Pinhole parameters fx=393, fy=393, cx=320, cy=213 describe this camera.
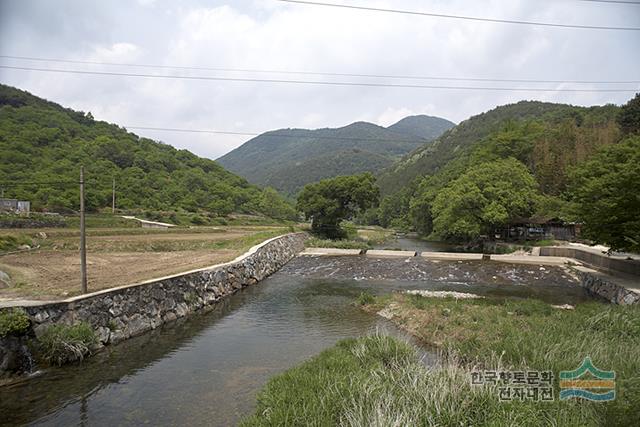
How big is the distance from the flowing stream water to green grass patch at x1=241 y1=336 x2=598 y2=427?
170cm

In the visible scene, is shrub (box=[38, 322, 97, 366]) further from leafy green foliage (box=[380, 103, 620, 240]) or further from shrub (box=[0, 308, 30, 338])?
leafy green foliage (box=[380, 103, 620, 240])

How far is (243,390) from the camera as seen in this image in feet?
30.8

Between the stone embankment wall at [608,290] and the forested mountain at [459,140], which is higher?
the forested mountain at [459,140]

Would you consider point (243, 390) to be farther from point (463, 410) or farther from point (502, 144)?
point (502, 144)

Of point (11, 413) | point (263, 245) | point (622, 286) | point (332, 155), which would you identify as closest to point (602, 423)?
point (11, 413)

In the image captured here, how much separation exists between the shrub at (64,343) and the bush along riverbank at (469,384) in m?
6.19

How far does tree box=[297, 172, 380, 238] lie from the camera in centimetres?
4619

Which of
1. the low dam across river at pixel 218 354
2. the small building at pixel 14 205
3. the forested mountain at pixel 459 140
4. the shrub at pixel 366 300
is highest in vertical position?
the forested mountain at pixel 459 140

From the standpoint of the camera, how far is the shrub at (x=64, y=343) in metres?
10.5

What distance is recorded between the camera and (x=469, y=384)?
6.20 metres

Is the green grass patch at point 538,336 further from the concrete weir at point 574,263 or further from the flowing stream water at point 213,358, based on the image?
the concrete weir at point 574,263

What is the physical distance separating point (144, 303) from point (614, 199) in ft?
73.9

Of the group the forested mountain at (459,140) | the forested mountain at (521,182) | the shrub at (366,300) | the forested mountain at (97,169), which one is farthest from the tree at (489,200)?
the forested mountain at (459,140)

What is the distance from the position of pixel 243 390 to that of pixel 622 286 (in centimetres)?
1870
